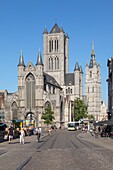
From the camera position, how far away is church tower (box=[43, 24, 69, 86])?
500ft

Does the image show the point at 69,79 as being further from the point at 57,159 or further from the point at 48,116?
the point at 57,159

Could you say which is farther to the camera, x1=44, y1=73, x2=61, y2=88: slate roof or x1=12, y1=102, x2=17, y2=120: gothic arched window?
x1=44, y1=73, x2=61, y2=88: slate roof

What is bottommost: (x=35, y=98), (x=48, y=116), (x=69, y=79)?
(x=48, y=116)

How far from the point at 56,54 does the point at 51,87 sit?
2109 centimetres

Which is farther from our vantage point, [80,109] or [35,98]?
[80,109]

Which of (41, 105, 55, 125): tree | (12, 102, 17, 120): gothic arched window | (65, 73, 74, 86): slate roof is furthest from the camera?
(65, 73, 74, 86): slate roof

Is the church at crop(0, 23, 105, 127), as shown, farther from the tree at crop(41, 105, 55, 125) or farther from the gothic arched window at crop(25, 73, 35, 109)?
the tree at crop(41, 105, 55, 125)

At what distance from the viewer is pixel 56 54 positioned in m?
153

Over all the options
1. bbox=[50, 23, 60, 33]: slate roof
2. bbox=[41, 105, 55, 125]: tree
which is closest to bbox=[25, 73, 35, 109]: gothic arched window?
bbox=[41, 105, 55, 125]: tree

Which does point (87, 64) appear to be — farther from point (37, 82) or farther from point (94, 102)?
point (37, 82)

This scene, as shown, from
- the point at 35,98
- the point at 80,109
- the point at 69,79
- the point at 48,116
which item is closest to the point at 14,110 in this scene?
the point at 35,98

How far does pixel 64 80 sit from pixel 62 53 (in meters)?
11.8

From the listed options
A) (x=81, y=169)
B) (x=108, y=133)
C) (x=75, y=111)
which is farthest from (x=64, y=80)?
(x=81, y=169)

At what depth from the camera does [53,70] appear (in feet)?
500
